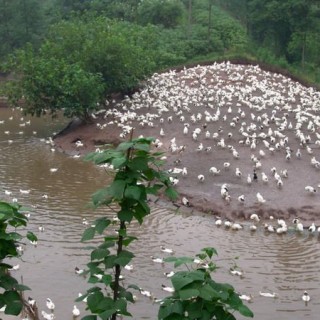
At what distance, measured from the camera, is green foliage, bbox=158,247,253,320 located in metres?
3.71

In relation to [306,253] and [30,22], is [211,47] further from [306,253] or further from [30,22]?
[306,253]

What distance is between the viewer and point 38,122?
2809cm

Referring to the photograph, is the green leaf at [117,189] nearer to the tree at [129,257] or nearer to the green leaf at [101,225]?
the tree at [129,257]

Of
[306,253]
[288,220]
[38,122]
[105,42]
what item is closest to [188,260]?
Answer: [306,253]

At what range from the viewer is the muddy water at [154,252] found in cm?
972

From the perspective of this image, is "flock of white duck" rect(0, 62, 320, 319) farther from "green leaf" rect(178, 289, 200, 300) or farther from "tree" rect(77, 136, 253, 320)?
"green leaf" rect(178, 289, 200, 300)

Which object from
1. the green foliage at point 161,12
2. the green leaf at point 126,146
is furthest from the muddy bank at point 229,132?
the green foliage at point 161,12

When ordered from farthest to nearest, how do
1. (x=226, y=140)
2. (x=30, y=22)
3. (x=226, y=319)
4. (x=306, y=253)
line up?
(x=30, y=22) → (x=226, y=140) → (x=306, y=253) → (x=226, y=319)

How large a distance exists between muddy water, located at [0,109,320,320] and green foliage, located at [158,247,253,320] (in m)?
4.71

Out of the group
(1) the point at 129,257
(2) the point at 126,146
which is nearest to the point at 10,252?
(1) the point at 129,257

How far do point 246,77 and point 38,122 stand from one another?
10.2m

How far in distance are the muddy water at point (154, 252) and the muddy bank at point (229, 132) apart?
51.7 inches

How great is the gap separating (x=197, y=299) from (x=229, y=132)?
1634 cm

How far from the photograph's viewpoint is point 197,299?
387 centimetres
